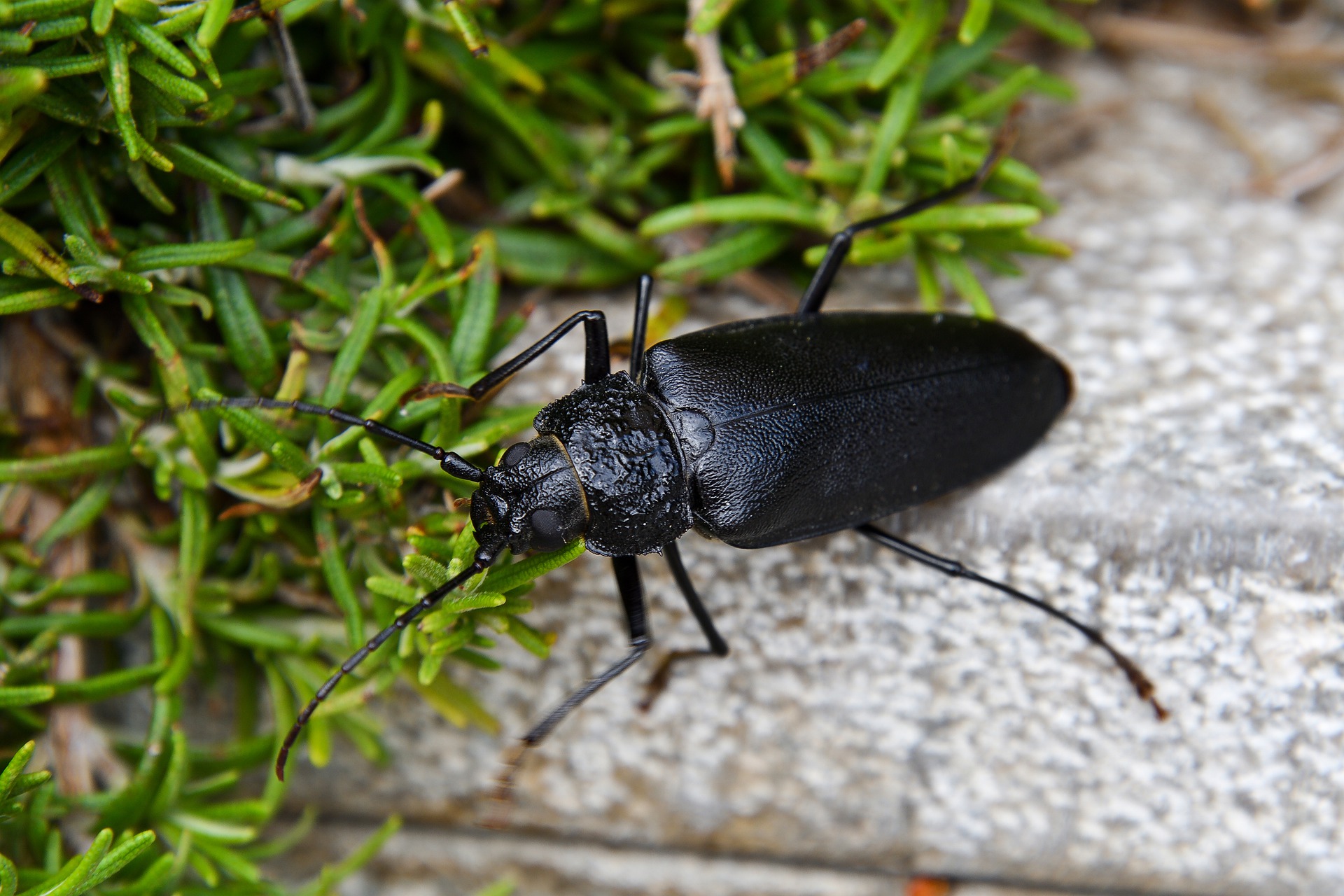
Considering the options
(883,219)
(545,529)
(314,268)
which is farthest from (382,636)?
(883,219)

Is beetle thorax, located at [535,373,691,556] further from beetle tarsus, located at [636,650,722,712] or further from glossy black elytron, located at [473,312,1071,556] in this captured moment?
beetle tarsus, located at [636,650,722,712]

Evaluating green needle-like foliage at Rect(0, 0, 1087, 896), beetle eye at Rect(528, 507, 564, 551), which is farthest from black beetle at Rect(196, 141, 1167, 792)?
green needle-like foliage at Rect(0, 0, 1087, 896)

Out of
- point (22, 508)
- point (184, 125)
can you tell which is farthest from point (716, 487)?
point (22, 508)

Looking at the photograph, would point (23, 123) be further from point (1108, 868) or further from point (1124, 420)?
point (1108, 868)

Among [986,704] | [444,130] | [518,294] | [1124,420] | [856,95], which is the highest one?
[444,130]

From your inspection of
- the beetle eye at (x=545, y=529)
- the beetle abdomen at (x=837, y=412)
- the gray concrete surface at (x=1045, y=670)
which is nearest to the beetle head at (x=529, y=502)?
the beetle eye at (x=545, y=529)

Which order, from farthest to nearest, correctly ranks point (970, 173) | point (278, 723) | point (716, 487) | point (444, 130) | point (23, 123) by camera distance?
point (444, 130) → point (970, 173) → point (278, 723) → point (716, 487) → point (23, 123)
